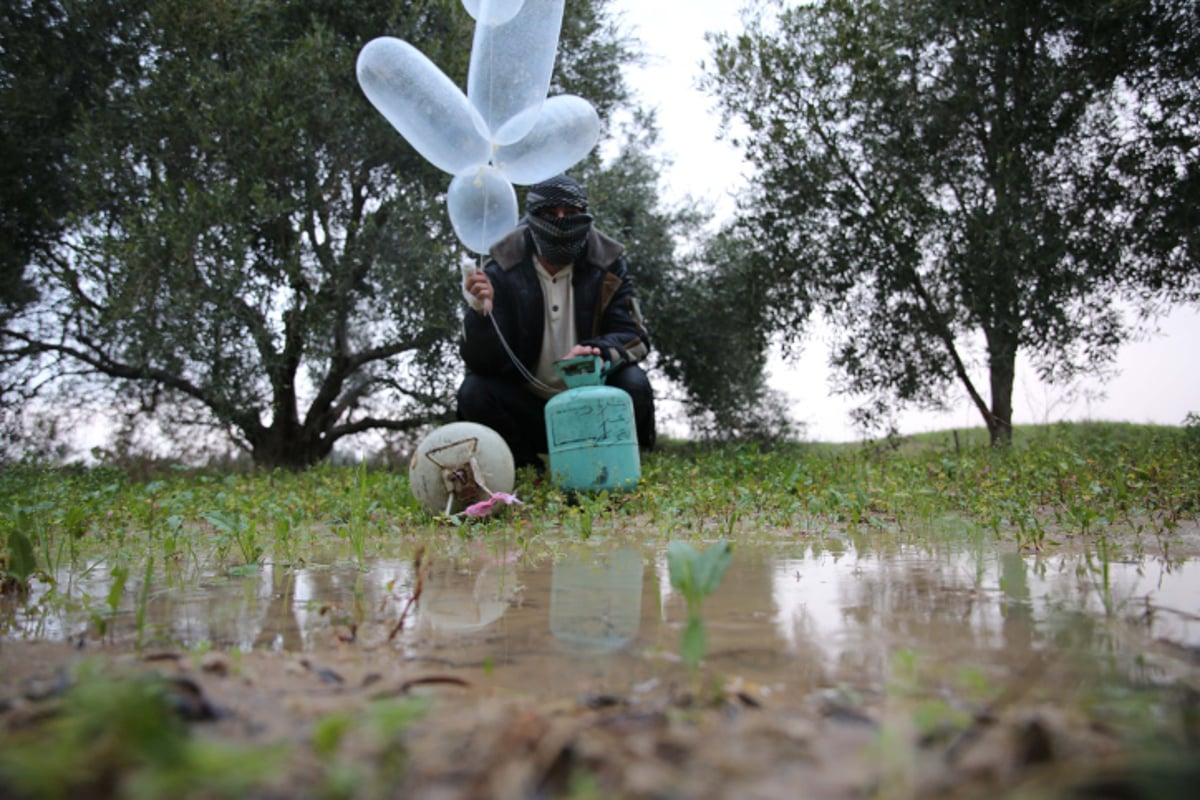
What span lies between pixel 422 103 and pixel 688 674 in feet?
14.3

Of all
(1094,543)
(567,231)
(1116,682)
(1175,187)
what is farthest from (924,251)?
(1116,682)

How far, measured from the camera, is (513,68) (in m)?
5.17

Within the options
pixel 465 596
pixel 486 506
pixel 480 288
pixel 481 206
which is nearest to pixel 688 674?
pixel 465 596

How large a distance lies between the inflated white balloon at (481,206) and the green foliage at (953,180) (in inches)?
225

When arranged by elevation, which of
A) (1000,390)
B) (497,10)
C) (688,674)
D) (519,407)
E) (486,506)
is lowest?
(688,674)

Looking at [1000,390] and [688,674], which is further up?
[1000,390]

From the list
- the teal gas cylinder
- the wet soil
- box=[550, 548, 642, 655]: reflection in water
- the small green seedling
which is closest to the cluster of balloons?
the teal gas cylinder

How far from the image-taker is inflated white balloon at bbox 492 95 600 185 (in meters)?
5.36

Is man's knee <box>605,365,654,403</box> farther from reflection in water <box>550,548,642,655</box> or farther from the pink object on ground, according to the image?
reflection in water <box>550,548,642,655</box>

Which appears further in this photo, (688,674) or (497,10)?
(497,10)

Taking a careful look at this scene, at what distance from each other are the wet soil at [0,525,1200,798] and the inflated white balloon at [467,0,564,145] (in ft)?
11.1

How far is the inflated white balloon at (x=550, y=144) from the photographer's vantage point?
211 inches

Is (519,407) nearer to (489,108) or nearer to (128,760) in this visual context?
(489,108)

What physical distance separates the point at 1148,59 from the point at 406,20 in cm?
838
